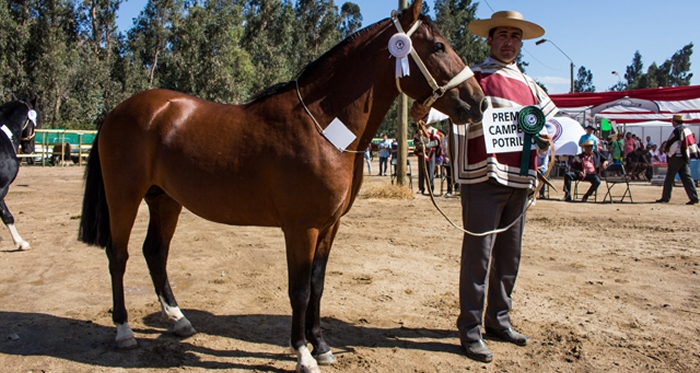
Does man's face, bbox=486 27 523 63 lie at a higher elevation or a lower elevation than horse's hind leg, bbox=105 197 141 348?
higher

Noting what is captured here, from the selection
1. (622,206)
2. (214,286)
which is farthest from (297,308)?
(622,206)

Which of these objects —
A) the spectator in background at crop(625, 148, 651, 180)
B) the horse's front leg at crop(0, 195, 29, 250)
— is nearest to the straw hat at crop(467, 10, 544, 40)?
the horse's front leg at crop(0, 195, 29, 250)

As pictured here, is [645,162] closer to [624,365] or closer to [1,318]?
[624,365]

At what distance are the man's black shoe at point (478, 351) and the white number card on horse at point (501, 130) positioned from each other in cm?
138

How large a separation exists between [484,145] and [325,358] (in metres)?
1.88

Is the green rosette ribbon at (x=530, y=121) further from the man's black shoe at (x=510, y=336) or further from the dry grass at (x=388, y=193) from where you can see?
Result: the dry grass at (x=388, y=193)

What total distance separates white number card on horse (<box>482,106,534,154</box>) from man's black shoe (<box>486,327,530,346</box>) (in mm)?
1407

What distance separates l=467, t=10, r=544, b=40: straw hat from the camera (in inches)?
145

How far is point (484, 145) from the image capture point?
3.63 meters

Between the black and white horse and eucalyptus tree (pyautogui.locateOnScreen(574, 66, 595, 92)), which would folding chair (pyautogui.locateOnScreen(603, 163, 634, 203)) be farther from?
eucalyptus tree (pyautogui.locateOnScreen(574, 66, 595, 92))

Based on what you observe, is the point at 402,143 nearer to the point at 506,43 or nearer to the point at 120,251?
the point at 506,43

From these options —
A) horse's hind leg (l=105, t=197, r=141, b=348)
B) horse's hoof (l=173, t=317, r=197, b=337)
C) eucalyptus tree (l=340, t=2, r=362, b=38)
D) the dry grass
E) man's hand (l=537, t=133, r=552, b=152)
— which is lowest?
horse's hoof (l=173, t=317, r=197, b=337)

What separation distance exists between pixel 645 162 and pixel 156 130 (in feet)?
67.2

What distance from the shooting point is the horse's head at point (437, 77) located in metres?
3.24
